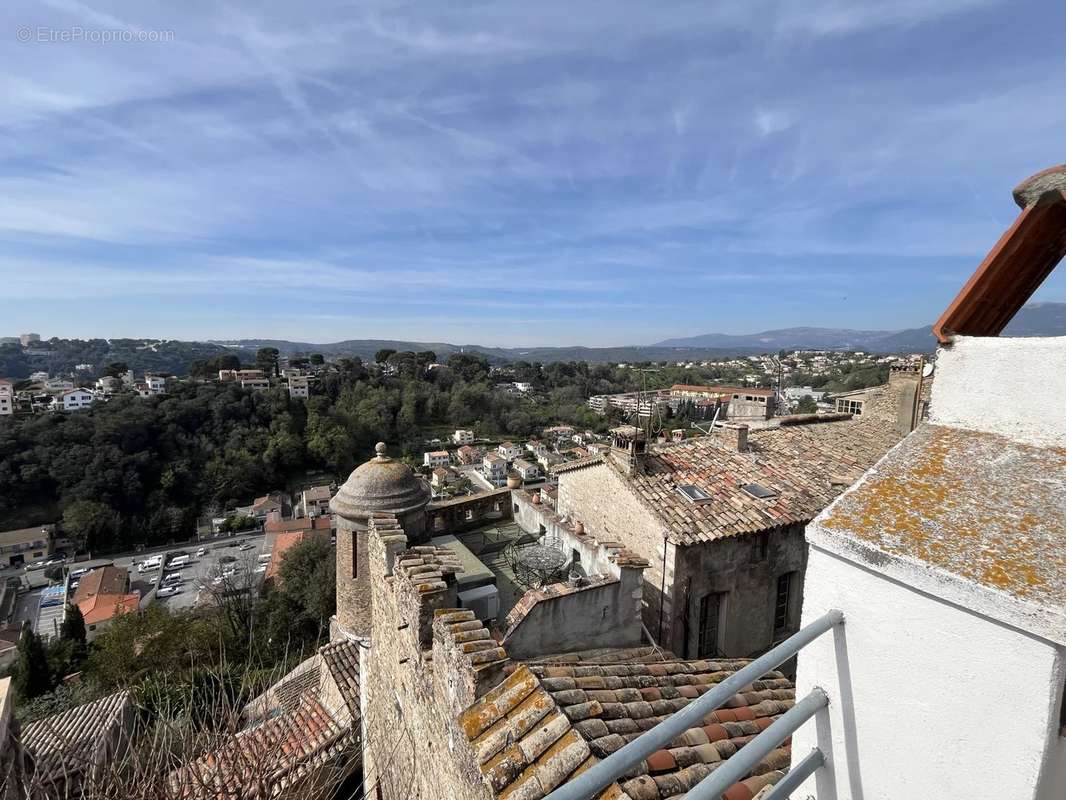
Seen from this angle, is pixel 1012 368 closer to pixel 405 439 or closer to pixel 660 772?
pixel 660 772

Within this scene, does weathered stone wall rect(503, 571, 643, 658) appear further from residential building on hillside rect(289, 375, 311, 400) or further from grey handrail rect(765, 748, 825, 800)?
residential building on hillside rect(289, 375, 311, 400)

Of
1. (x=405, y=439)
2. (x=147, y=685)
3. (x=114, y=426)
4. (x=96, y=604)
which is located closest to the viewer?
(x=147, y=685)

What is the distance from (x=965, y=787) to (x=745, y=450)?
11.7 m

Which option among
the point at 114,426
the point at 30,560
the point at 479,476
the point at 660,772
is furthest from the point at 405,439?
the point at 660,772

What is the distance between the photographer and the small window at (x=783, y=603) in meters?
10.1

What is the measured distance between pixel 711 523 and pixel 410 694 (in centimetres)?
599

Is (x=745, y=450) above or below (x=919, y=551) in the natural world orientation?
below

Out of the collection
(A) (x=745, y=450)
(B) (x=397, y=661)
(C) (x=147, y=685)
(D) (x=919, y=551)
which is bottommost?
(C) (x=147, y=685)

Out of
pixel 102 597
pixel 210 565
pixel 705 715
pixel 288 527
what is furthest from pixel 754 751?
pixel 288 527

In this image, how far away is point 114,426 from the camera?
61.7 meters

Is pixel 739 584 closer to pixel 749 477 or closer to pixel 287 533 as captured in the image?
pixel 749 477

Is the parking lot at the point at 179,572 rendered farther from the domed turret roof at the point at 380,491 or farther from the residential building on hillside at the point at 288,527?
the domed turret roof at the point at 380,491

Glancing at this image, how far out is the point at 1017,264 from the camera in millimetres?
2273

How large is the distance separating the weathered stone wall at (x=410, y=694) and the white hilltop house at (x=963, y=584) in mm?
2413
